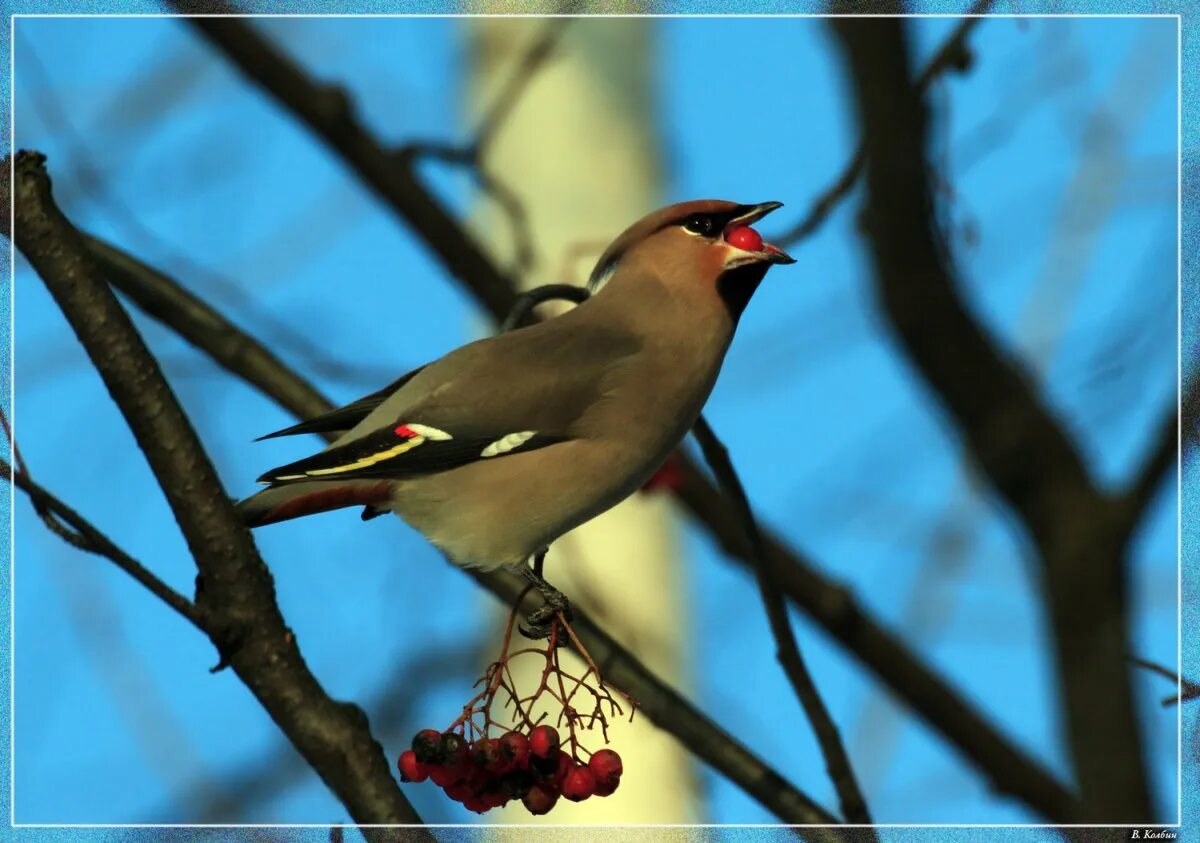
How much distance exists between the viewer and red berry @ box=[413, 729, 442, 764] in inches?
101

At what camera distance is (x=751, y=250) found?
2979 millimetres

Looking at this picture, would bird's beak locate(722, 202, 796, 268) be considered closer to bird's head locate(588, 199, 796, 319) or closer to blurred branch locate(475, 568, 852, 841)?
bird's head locate(588, 199, 796, 319)

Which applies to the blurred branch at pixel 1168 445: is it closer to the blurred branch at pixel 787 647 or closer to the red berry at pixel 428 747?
the blurred branch at pixel 787 647

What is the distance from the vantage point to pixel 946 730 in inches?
135

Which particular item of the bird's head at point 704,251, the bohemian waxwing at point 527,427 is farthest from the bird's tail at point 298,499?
the bird's head at point 704,251

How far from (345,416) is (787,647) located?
0.91 meters

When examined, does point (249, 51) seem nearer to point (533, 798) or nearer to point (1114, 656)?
point (533, 798)

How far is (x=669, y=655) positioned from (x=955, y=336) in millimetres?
1043

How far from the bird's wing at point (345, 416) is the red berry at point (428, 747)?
0.58 meters

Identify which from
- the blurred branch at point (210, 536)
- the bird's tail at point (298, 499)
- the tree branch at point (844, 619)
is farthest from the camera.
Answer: the tree branch at point (844, 619)

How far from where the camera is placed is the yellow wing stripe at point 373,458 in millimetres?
2604

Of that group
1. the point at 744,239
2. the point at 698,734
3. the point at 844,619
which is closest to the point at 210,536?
the point at 698,734

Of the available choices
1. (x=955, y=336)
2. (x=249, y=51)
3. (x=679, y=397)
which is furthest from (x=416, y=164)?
(x=955, y=336)

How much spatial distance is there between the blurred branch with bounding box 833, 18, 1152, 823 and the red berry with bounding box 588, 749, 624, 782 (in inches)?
56.0
